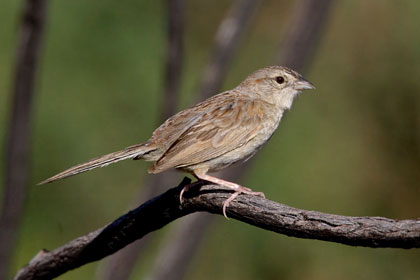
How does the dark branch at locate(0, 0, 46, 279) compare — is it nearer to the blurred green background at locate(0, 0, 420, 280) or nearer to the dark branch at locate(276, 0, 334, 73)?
the dark branch at locate(276, 0, 334, 73)

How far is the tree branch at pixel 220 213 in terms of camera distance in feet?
13.5

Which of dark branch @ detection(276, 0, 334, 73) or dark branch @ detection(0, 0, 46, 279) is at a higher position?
dark branch @ detection(276, 0, 334, 73)

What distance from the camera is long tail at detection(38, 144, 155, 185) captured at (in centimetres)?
548

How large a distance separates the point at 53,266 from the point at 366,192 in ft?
16.8

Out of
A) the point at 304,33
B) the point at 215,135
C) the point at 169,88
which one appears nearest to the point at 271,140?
the point at 304,33

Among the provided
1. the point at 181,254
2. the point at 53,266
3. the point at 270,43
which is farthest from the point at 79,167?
the point at 270,43

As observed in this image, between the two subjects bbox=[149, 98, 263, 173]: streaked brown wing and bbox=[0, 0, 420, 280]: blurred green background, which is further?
bbox=[0, 0, 420, 280]: blurred green background

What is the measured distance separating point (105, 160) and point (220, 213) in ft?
3.57

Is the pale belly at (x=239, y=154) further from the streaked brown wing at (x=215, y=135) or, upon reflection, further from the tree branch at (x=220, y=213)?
the tree branch at (x=220, y=213)

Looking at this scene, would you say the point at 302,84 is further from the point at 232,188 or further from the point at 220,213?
the point at 220,213

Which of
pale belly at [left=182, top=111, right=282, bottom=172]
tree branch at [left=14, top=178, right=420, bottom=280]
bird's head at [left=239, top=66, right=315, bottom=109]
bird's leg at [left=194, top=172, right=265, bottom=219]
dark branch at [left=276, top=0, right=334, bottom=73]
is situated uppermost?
dark branch at [left=276, top=0, right=334, bottom=73]

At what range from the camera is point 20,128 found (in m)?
6.23

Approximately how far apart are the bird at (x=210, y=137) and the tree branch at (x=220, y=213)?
0.28 metres

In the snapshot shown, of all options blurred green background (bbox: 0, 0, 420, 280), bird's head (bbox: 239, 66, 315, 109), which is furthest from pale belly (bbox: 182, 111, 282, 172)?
blurred green background (bbox: 0, 0, 420, 280)
